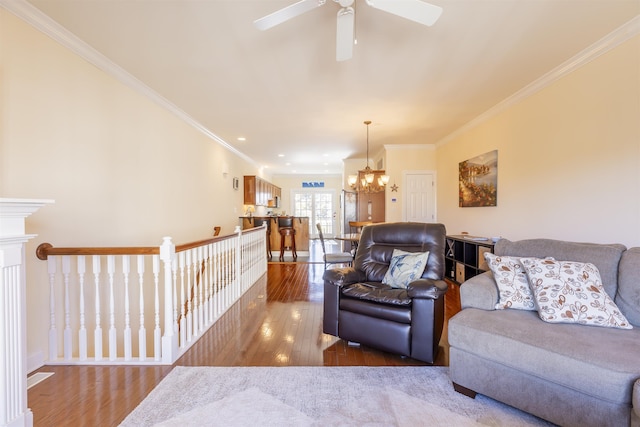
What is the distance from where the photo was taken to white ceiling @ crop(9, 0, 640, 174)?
2146mm

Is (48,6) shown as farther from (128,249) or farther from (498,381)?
(498,381)

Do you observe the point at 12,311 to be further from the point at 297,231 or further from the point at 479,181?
the point at 297,231

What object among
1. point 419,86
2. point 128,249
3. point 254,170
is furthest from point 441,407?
point 254,170

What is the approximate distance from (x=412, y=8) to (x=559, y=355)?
2.11 m

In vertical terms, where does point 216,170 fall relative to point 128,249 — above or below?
above

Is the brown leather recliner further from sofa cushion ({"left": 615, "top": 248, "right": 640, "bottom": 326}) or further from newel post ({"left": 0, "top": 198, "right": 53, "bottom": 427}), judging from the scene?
newel post ({"left": 0, "top": 198, "right": 53, "bottom": 427})

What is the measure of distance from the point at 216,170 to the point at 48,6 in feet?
12.5

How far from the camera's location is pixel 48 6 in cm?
210

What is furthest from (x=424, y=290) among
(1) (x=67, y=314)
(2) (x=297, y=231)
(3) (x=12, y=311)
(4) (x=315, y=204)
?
(4) (x=315, y=204)

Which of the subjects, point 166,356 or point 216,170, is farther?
point 216,170

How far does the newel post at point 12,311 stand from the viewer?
1.28 meters

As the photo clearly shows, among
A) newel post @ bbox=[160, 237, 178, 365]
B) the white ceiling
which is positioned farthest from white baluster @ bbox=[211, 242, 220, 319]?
the white ceiling

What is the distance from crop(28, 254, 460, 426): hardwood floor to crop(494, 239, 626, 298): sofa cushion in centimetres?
106

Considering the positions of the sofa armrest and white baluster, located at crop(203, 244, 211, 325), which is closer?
the sofa armrest
